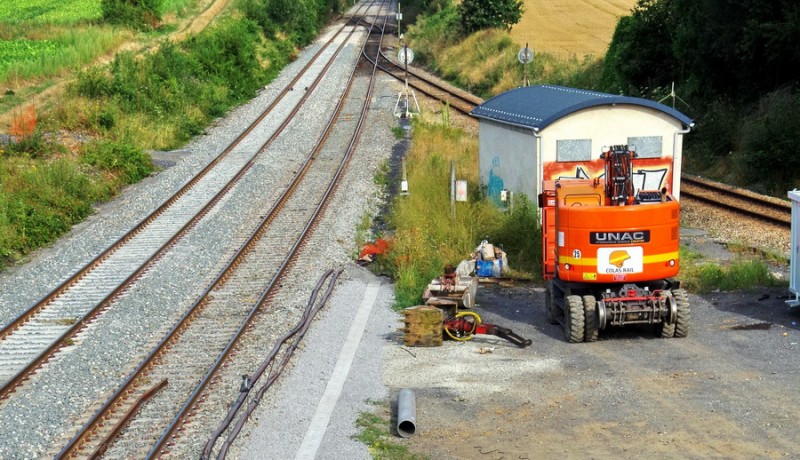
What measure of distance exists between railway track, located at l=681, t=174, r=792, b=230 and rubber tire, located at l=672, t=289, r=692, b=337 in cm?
747

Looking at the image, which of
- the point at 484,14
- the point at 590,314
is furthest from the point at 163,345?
the point at 484,14

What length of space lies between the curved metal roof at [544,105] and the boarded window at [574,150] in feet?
1.83

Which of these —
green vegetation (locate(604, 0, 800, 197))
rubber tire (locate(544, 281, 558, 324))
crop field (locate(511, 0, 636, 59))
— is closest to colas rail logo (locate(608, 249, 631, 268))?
rubber tire (locate(544, 281, 558, 324))

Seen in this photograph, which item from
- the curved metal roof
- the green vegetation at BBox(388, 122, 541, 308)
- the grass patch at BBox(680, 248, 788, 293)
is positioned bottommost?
the grass patch at BBox(680, 248, 788, 293)

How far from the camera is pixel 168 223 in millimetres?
20922

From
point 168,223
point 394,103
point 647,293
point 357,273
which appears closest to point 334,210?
point 168,223

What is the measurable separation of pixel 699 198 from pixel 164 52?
24.5m

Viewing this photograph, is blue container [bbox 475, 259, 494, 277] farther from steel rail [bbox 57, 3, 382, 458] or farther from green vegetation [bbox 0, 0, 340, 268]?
green vegetation [bbox 0, 0, 340, 268]

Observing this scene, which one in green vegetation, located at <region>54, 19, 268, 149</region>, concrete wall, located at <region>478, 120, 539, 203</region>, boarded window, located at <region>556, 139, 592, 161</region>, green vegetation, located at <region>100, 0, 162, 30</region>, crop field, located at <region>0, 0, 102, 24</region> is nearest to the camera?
boarded window, located at <region>556, 139, 592, 161</region>

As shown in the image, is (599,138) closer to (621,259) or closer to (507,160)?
(507,160)

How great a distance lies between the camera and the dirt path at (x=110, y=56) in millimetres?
31281

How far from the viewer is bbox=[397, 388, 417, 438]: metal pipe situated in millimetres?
10016

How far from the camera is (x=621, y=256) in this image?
1288 cm

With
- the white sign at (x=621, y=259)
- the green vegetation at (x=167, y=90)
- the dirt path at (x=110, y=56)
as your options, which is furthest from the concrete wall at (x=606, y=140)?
the dirt path at (x=110, y=56)
